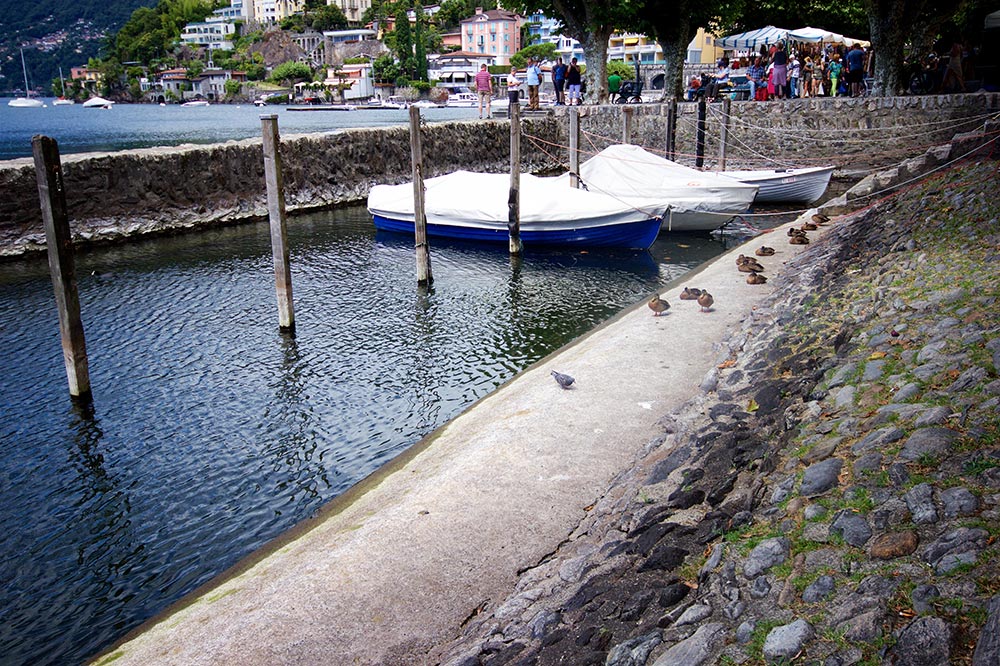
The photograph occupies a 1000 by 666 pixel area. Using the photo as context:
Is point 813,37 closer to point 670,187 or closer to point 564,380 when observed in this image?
point 670,187

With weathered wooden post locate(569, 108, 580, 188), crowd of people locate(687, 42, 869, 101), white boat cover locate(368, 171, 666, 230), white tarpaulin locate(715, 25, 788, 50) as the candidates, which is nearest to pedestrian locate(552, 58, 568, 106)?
crowd of people locate(687, 42, 869, 101)

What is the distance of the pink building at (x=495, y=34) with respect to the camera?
188 metres

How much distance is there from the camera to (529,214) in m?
19.5

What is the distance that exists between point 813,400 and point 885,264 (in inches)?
183

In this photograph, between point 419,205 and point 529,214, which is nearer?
point 419,205

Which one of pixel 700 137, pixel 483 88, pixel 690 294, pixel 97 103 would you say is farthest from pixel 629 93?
pixel 97 103

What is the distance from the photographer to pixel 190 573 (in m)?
7.15

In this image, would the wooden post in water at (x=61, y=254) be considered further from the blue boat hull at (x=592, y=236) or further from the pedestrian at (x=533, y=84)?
the pedestrian at (x=533, y=84)

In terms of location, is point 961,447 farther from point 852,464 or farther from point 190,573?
point 190,573

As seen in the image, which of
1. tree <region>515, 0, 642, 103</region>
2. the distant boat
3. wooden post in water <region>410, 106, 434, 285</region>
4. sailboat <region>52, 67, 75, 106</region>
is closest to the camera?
wooden post in water <region>410, 106, 434, 285</region>

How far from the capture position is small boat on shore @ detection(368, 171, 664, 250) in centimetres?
1911

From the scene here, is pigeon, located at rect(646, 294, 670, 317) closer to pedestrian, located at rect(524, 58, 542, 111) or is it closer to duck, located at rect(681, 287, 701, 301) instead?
duck, located at rect(681, 287, 701, 301)

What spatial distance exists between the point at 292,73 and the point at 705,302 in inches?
6763

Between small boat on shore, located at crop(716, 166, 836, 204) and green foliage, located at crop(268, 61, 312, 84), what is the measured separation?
517 feet
